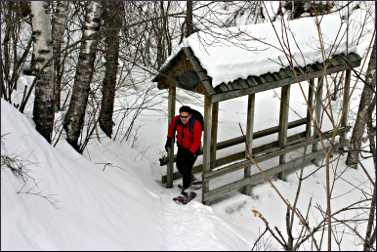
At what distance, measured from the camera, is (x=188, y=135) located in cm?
783

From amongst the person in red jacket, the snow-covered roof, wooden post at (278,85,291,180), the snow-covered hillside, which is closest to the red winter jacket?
the person in red jacket

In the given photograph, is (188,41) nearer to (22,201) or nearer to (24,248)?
(22,201)

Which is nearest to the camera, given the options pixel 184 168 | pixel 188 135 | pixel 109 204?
pixel 109 204

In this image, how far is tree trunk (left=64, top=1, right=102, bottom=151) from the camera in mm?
7148

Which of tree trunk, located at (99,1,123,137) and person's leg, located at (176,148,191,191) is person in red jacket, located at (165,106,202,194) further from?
tree trunk, located at (99,1,123,137)

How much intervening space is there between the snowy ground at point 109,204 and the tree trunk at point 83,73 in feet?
1.56

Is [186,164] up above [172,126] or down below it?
below

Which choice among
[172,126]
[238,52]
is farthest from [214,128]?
[238,52]

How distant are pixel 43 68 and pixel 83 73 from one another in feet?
3.98

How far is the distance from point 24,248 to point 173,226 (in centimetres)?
256

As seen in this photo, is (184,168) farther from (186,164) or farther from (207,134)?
(207,134)

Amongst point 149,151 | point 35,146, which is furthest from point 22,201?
point 149,151

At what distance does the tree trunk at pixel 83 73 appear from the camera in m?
7.15

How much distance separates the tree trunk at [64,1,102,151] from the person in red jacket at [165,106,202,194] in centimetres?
140
